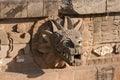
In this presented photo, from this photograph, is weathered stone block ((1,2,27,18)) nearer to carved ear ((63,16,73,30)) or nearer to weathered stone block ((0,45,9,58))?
weathered stone block ((0,45,9,58))

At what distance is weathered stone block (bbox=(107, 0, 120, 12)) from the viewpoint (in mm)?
7172

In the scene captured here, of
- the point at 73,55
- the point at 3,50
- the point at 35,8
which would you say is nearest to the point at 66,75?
the point at 73,55

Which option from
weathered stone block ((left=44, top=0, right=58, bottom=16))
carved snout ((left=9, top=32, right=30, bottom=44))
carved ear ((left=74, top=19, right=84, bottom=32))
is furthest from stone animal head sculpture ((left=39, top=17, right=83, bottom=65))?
carved snout ((left=9, top=32, right=30, bottom=44))

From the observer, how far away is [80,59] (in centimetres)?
641

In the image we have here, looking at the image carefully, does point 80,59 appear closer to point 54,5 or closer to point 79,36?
point 79,36

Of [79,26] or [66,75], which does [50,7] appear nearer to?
[79,26]

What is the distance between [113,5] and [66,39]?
132 centimetres

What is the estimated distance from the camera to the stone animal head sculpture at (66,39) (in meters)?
6.38

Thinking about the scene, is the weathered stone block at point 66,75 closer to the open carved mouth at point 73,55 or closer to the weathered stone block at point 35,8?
the open carved mouth at point 73,55

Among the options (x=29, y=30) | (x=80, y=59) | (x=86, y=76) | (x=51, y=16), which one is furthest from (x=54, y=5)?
(x=86, y=76)

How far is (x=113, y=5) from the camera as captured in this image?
7.23 metres

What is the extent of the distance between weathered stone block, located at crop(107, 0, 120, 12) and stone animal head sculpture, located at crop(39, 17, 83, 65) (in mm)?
634

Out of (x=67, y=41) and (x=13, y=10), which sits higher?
(x=13, y=10)

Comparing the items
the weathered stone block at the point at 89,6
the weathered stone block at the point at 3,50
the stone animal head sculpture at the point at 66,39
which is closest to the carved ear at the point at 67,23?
the stone animal head sculpture at the point at 66,39
